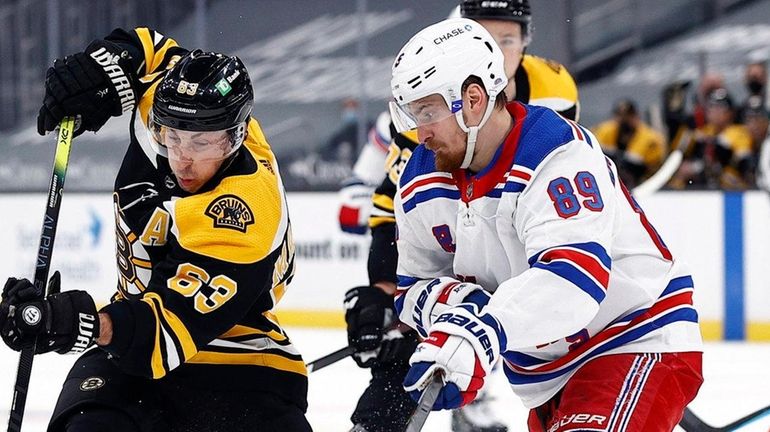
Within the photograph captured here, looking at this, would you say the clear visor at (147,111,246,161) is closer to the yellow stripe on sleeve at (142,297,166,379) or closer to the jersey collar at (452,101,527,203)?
the yellow stripe on sleeve at (142,297,166,379)

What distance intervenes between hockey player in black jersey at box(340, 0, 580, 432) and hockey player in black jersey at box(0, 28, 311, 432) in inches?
21.8

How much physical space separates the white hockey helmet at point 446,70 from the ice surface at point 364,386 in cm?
202

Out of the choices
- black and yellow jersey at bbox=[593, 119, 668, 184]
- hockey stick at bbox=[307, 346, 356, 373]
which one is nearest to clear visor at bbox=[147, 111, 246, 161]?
hockey stick at bbox=[307, 346, 356, 373]

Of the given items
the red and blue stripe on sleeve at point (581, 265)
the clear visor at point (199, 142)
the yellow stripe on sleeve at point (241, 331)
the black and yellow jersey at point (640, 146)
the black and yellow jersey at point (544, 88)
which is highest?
the clear visor at point (199, 142)

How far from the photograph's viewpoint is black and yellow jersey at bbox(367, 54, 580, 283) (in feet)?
10.5

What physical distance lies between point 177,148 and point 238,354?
42 cm

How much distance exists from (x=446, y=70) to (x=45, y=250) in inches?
34.2

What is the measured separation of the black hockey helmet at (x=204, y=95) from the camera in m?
2.22

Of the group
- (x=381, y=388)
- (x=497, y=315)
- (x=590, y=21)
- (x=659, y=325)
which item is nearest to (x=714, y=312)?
(x=590, y=21)

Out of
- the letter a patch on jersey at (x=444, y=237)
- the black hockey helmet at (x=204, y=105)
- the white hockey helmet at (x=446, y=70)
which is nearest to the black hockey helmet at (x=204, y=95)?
the black hockey helmet at (x=204, y=105)

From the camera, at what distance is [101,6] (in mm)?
7715

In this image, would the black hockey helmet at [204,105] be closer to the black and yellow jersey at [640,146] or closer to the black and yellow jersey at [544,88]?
the black and yellow jersey at [544,88]

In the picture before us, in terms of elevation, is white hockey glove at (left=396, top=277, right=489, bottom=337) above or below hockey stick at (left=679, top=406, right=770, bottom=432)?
above

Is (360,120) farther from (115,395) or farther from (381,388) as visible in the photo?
(115,395)
